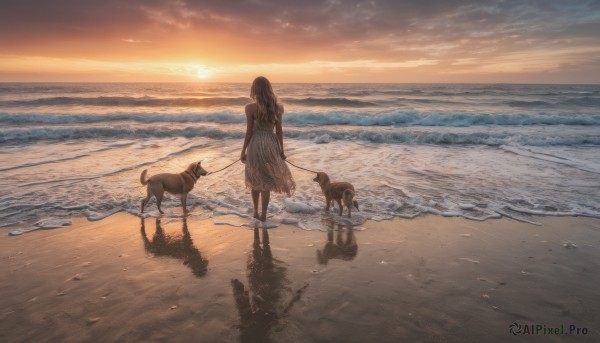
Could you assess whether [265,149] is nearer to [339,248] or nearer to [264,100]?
[264,100]

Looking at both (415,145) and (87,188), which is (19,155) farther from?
(415,145)

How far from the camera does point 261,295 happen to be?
11.3ft

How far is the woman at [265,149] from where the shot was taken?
5.09m

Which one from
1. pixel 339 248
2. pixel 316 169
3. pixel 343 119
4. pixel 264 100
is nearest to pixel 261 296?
pixel 339 248

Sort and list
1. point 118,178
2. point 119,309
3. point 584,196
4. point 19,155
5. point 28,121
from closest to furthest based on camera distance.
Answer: point 119,309 < point 584,196 < point 118,178 < point 19,155 < point 28,121

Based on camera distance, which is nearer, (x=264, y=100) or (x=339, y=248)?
(x=339, y=248)

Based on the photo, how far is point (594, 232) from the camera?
5.14m

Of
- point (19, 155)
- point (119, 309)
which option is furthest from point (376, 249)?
point (19, 155)

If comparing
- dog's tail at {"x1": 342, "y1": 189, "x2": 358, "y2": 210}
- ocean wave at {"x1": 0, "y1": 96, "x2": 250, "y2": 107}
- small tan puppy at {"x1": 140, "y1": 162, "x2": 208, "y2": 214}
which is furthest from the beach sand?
ocean wave at {"x1": 0, "y1": 96, "x2": 250, "y2": 107}

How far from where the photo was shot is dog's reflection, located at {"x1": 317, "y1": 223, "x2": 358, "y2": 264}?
439 centimetres

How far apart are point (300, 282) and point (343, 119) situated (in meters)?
18.3

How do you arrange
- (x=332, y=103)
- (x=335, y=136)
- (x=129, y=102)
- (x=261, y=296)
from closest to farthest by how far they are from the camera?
(x=261, y=296), (x=335, y=136), (x=129, y=102), (x=332, y=103)

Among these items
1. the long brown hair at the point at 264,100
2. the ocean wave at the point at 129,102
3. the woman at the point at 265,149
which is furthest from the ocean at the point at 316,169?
the ocean wave at the point at 129,102

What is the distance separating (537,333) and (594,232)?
3345 mm
